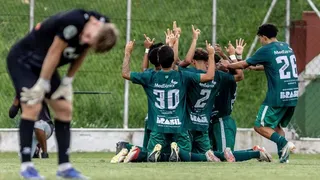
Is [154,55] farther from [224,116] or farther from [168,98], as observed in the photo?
[224,116]

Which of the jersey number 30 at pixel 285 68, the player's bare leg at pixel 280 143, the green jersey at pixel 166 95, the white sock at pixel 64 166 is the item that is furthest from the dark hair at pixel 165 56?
the white sock at pixel 64 166

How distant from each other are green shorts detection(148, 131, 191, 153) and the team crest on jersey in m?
4.61

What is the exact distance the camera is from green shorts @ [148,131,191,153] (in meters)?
13.3

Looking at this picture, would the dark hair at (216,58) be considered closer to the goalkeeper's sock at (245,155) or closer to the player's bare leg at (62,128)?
the goalkeeper's sock at (245,155)

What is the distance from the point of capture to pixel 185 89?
1352 cm

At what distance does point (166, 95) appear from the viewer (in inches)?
525

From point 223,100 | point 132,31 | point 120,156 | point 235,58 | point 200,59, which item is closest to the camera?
point 120,156

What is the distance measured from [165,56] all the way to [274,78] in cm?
181

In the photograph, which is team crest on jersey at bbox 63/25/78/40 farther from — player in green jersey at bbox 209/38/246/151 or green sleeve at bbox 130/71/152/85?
player in green jersey at bbox 209/38/246/151

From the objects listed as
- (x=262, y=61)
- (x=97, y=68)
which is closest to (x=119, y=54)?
(x=97, y=68)

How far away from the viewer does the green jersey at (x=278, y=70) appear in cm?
1396

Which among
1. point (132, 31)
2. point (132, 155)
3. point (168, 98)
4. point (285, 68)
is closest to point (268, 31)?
point (285, 68)

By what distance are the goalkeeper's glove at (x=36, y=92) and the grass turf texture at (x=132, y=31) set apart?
8.64 m

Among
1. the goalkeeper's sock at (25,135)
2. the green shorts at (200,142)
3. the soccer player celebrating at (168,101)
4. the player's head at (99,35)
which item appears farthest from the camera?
the green shorts at (200,142)
